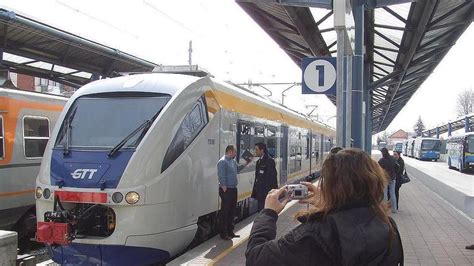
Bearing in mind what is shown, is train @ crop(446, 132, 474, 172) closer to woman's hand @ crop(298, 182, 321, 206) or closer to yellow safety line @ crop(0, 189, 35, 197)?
yellow safety line @ crop(0, 189, 35, 197)

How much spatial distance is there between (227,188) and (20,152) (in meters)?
3.78

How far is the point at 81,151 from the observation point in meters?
7.05

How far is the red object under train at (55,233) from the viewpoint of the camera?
6.14m

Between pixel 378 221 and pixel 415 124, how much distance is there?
428 ft

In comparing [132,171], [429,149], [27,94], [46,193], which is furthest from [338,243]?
[429,149]

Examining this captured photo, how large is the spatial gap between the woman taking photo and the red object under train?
14.7 ft

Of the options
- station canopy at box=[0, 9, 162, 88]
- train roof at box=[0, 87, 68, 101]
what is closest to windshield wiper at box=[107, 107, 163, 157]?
train roof at box=[0, 87, 68, 101]

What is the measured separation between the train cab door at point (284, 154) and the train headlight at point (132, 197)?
330 inches

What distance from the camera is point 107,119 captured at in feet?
24.1

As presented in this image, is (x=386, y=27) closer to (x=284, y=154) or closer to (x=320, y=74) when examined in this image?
(x=284, y=154)

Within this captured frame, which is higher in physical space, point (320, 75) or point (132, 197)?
point (320, 75)

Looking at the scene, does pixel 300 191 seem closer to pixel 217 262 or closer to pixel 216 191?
pixel 217 262

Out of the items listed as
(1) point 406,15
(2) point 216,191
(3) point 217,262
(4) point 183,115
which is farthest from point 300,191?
(1) point 406,15

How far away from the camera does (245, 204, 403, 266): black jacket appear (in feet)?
6.37
